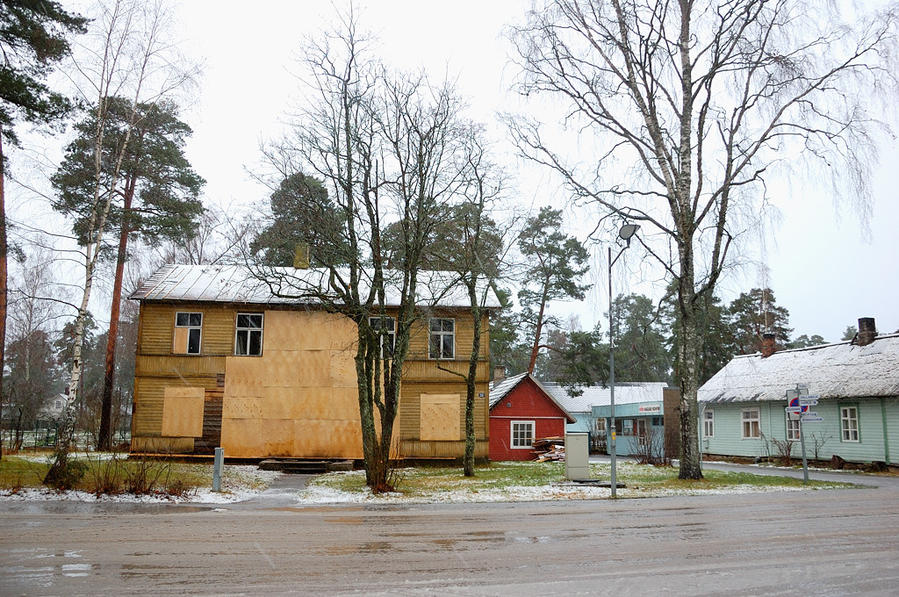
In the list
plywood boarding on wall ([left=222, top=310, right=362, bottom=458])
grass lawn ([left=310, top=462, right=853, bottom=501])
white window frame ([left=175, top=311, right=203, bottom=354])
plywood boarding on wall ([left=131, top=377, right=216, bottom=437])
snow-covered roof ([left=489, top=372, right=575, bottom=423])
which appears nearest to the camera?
grass lawn ([left=310, top=462, right=853, bottom=501])

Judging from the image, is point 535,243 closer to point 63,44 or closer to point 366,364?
point 366,364

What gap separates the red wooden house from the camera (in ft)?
115

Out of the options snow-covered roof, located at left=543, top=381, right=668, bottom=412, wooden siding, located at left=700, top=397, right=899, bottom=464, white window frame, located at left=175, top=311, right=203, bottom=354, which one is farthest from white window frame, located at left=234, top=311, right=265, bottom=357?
snow-covered roof, located at left=543, top=381, right=668, bottom=412

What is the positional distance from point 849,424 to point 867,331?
4695 mm

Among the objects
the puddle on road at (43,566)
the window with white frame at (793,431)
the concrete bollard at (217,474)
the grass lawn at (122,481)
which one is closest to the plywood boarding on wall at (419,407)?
the grass lawn at (122,481)

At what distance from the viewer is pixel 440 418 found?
90.3 feet

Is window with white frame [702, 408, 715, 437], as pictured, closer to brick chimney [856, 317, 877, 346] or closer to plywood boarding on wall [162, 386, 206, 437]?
brick chimney [856, 317, 877, 346]

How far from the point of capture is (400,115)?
18859 millimetres

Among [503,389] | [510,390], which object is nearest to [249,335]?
[510,390]

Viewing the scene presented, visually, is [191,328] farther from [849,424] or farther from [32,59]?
[849,424]

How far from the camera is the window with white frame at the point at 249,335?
2695 centimetres

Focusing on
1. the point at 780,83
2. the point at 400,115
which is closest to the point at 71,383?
the point at 400,115

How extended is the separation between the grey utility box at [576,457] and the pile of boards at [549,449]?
1294 cm

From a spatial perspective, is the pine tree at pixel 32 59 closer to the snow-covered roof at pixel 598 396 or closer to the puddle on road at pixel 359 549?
the puddle on road at pixel 359 549
